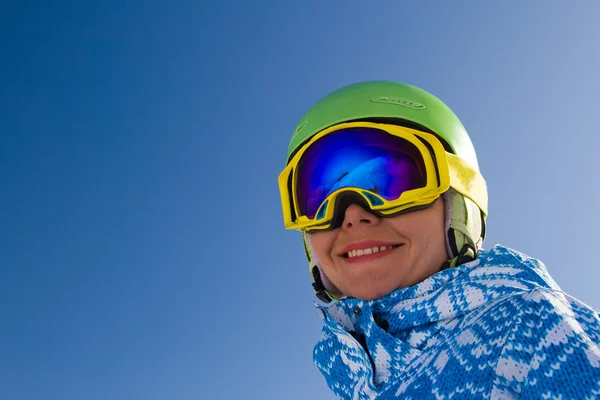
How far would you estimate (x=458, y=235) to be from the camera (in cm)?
296

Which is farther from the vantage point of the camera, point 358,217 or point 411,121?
point 411,121

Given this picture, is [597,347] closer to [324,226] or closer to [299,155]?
[324,226]

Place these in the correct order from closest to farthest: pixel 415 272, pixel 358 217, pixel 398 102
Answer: pixel 415 272 → pixel 358 217 → pixel 398 102

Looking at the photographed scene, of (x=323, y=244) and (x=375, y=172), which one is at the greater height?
(x=375, y=172)

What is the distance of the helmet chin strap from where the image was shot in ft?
9.57

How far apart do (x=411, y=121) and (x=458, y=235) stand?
0.74 meters

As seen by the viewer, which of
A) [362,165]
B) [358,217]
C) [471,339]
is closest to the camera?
[471,339]

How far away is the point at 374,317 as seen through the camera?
8.93ft

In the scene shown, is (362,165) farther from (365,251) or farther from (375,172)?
(365,251)

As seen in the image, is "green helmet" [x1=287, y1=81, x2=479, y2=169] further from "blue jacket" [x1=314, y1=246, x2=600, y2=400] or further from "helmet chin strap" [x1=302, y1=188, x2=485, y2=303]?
"blue jacket" [x1=314, y1=246, x2=600, y2=400]

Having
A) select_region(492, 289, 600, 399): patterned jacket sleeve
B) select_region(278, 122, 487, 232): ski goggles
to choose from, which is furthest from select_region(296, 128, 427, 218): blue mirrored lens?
select_region(492, 289, 600, 399): patterned jacket sleeve

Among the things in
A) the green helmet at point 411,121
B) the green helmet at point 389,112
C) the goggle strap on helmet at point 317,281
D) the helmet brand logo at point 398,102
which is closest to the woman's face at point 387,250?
the green helmet at point 411,121

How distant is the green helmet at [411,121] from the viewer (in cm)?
299

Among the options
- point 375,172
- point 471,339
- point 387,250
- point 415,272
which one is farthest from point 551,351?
point 375,172
